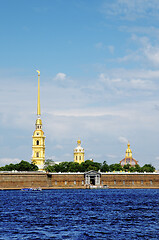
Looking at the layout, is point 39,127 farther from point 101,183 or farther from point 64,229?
point 64,229

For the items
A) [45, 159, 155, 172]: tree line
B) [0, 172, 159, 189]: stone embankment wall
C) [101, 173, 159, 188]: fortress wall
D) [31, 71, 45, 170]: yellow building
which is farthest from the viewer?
[31, 71, 45, 170]: yellow building

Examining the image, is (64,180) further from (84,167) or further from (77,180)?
(84,167)

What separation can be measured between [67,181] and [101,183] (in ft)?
32.7

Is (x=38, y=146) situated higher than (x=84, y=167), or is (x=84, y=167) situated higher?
(x=38, y=146)

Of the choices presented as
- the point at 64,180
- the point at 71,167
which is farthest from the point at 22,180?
the point at 71,167

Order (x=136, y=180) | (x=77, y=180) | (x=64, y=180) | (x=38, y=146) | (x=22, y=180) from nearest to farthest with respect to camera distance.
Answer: (x=22, y=180) < (x=64, y=180) < (x=77, y=180) < (x=136, y=180) < (x=38, y=146)

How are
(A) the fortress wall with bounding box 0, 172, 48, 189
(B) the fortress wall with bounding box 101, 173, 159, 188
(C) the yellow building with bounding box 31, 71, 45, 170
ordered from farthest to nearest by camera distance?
(C) the yellow building with bounding box 31, 71, 45, 170 → (B) the fortress wall with bounding box 101, 173, 159, 188 → (A) the fortress wall with bounding box 0, 172, 48, 189

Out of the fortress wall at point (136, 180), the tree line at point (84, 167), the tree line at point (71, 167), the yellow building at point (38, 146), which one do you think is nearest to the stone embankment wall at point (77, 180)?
the fortress wall at point (136, 180)

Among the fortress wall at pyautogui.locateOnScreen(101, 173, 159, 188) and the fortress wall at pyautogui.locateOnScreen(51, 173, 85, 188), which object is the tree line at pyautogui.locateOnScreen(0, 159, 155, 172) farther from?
the fortress wall at pyautogui.locateOnScreen(101, 173, 159, 188)

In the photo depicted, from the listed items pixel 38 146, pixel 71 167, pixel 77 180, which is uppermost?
pixel 38 146

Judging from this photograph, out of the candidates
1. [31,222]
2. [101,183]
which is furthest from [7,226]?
[101,183]

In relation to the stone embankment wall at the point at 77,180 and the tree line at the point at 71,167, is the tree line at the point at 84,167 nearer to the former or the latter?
the tree line at the point at 71,167

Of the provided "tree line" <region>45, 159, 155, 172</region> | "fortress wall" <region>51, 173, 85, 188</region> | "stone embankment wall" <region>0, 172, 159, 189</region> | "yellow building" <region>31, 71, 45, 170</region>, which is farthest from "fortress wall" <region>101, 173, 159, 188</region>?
"yellow building" <region>31, 71, 45, 170</region>

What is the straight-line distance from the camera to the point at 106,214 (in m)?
53.0
